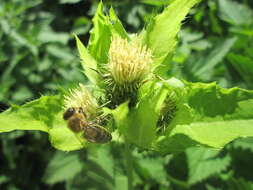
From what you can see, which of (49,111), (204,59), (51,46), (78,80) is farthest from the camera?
(51,46)

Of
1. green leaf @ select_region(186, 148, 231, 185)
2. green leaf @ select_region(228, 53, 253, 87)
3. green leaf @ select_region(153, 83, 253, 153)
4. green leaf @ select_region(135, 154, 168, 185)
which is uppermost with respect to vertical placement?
green leaf @ select_region(153, 83, 253, 153)

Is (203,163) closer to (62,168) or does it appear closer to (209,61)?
(209,61)

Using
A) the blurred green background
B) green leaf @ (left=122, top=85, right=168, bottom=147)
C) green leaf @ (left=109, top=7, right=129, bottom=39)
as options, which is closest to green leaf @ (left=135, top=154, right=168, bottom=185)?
the blurred green background

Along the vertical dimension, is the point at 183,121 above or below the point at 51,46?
above

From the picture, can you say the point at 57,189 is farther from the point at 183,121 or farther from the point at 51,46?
the point at 183,121

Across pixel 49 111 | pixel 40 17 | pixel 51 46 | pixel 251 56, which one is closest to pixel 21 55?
pixel 51 46

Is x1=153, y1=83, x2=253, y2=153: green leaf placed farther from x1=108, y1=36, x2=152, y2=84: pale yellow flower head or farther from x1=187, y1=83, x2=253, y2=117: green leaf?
x1=108, y1=36, x2=152, y2=84: pale yellow flower head

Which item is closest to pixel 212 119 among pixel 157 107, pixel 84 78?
pixel 157 107
